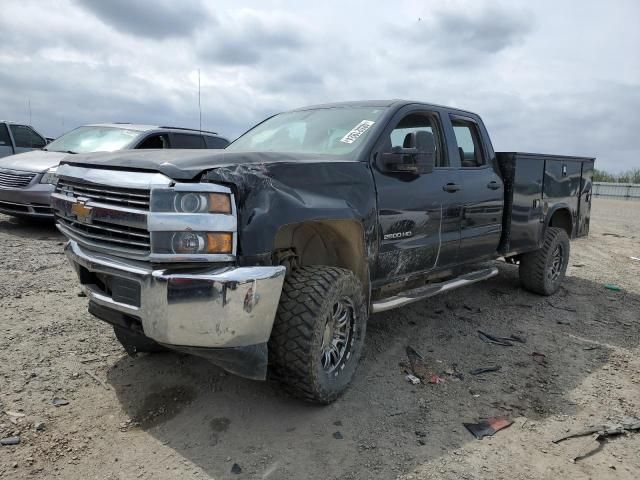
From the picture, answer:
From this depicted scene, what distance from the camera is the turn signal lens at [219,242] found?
99.6 inches

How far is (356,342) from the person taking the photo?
3377 millimetres

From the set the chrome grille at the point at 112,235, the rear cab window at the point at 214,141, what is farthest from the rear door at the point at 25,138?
the chrome grille at the point at 112,235

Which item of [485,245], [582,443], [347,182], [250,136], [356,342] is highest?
[250,136]

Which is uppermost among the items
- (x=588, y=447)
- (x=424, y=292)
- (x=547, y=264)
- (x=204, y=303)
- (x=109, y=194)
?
(x=109, y=194)

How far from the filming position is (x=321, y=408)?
3145 mm

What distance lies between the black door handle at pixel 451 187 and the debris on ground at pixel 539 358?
150 centimetres

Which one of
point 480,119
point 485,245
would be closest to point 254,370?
point 485,245

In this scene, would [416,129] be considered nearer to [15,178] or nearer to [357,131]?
[357,131]

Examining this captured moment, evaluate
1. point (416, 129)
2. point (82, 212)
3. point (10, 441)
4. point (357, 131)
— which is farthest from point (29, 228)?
point (416, 129)

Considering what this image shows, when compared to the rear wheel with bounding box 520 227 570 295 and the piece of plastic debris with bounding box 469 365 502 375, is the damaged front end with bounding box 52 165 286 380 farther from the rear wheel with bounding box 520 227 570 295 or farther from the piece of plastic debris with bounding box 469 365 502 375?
the rear wheel with bounding box 520 227 570 295

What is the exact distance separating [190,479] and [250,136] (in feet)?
9.63

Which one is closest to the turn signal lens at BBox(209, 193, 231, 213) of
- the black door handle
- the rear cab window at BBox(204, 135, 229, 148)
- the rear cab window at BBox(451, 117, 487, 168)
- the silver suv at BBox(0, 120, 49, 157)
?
the black door handle

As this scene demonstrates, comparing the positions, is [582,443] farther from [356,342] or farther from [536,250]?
[536,250]

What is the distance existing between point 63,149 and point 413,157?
678 cm
